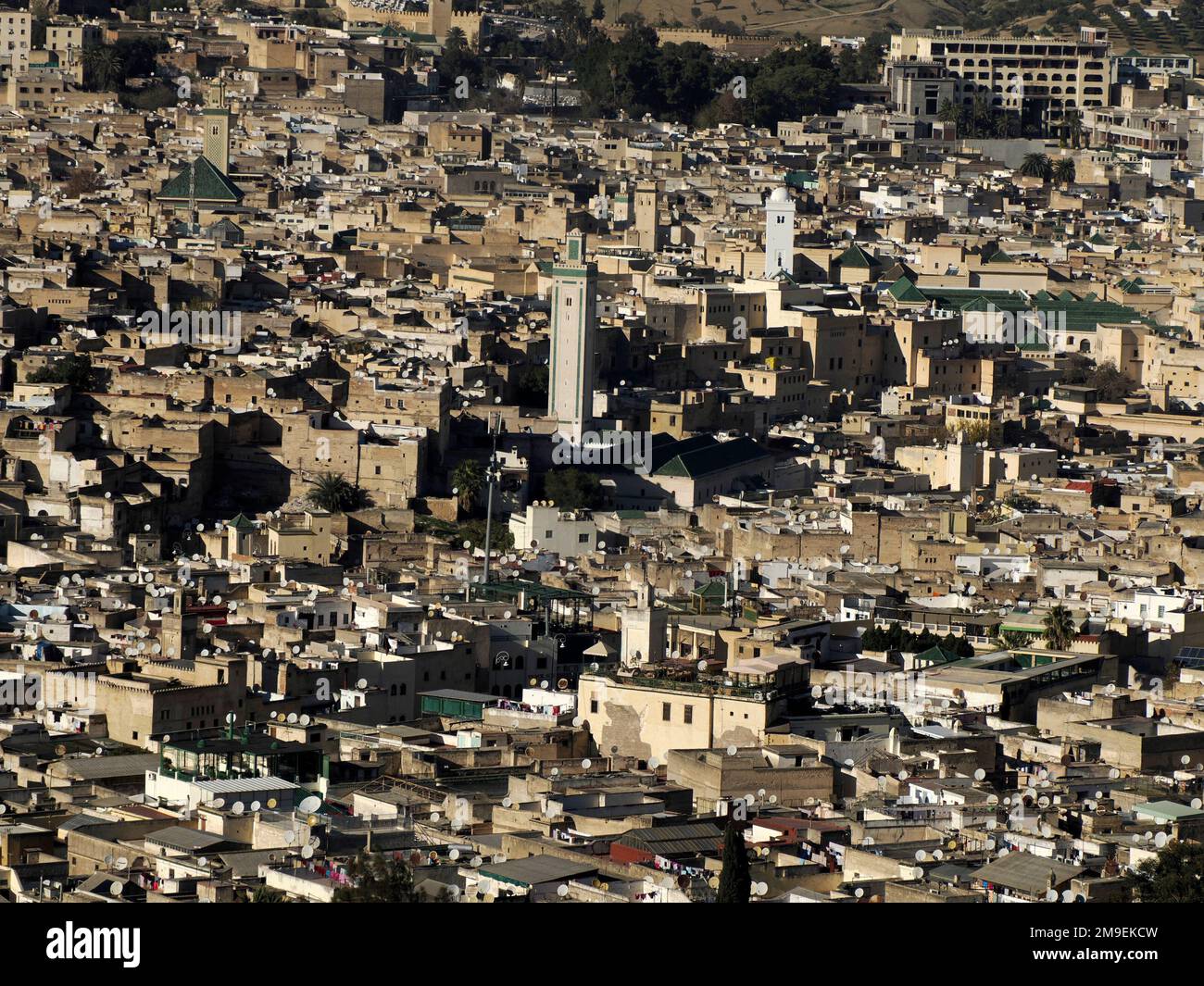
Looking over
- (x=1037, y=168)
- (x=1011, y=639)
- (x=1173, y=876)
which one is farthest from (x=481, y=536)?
(x=1037, y=168)

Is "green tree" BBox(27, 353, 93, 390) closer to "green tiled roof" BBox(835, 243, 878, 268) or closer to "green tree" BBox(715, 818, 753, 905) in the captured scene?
"green tiled roof" BBox(835, 243, 878, 268)

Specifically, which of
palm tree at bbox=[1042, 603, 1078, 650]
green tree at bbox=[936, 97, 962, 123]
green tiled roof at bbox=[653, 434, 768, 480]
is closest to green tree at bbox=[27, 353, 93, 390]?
green tiled roof at bbox=[653, 434, 768, 480]

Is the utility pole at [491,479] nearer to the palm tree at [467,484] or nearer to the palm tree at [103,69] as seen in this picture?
the palm tree at [467,484]

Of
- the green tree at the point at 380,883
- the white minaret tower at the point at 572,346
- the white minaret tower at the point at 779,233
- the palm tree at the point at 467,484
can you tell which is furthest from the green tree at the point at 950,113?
the green tree at the point at 380,883

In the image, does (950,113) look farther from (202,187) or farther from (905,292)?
(202,187)
